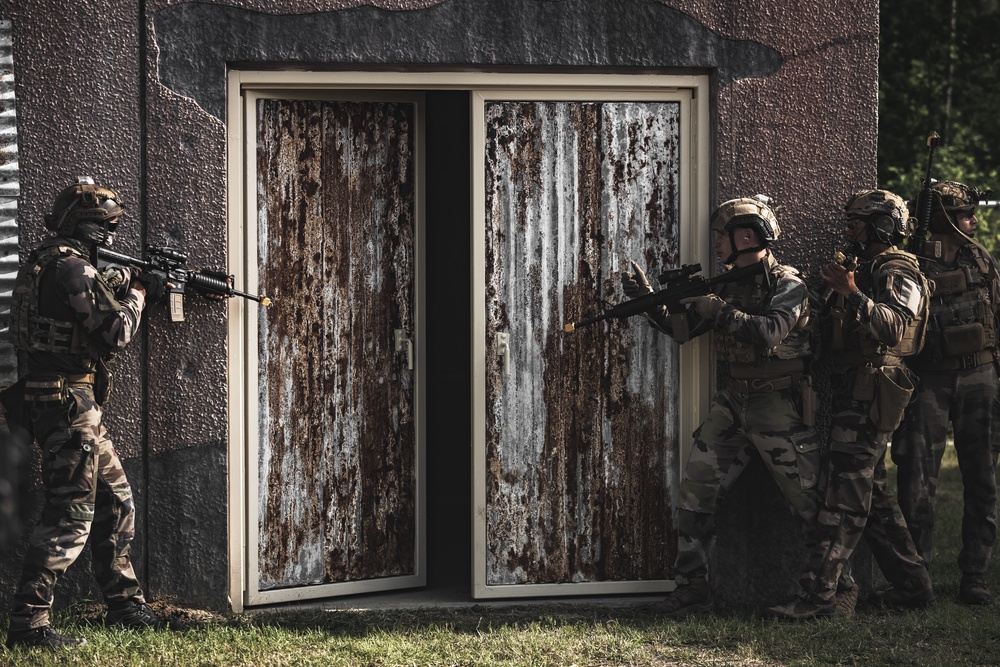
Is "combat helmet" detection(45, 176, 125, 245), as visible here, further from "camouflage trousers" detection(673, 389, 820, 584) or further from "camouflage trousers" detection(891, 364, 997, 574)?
"camouflage trousers" detection(891, 364, 997, 574)

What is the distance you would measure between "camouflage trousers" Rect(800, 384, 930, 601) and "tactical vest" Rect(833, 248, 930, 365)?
0.24 m

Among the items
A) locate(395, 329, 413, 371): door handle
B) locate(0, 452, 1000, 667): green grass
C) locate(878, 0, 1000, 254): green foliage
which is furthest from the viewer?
locate(878, 0, 1000, 254): green foliage

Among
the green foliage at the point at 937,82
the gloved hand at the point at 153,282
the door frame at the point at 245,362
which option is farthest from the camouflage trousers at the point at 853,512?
the green foliage at the point at 937,82

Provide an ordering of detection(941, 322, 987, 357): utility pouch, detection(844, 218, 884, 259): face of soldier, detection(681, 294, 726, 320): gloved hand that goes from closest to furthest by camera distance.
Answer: detection(681, 294, 726, 320): gloved hand
detection(844, 218, 884, 259): face of soldier
detection(941, 322, 987, 357): utility pouch

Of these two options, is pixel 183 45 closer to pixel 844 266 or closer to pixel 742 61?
pixel 742 61

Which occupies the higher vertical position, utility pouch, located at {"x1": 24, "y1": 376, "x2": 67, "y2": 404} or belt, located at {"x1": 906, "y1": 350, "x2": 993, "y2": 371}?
belt, located at {"x1": 906, "y1": 350, "x2": 993, "y2": 371}

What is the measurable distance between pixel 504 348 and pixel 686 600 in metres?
1.57

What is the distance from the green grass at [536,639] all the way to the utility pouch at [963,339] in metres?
1.33

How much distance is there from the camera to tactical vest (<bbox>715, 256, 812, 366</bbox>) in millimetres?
5934

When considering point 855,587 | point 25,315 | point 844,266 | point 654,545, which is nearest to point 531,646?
point 654,545

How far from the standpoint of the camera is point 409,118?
21.7 ft

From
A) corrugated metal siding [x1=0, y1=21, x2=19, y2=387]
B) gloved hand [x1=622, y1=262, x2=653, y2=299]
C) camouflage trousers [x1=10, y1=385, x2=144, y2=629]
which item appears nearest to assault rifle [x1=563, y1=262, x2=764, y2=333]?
gloved hand [x1=622, y1=262, x2=653, y2=299]

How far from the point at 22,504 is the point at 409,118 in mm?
2807

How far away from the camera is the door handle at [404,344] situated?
6.60 meters
